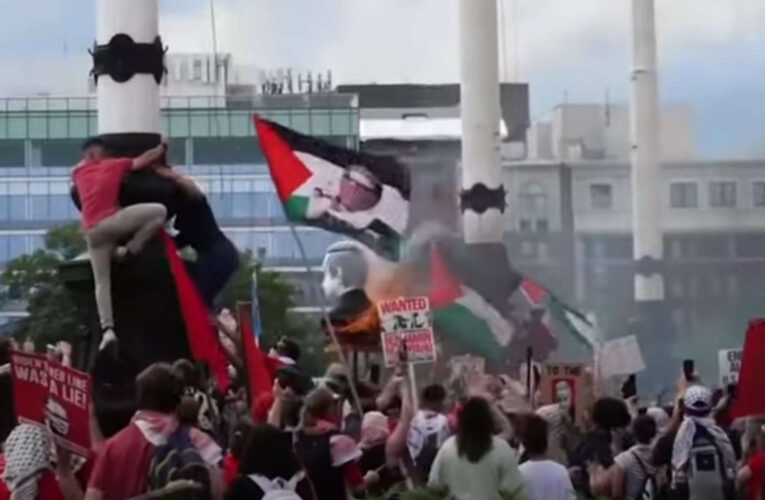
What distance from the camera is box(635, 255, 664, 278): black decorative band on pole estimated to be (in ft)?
185

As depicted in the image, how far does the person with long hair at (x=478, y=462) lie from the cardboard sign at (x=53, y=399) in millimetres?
3137

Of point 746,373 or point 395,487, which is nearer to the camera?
point 395,487

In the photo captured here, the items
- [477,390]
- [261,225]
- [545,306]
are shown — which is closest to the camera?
[477,390]

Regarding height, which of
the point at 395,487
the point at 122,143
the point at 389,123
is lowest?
the point at 395,487

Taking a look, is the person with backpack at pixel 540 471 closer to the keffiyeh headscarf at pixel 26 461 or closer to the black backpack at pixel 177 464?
the black backpack at pixel 177 464

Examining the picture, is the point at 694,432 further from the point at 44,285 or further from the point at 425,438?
the point at 44,285

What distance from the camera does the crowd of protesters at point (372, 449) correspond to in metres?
10.8

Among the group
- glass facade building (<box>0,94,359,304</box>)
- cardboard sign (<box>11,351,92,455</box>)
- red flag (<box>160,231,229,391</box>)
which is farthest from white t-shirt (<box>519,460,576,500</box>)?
glass facade building (<box>0,94,359,304</box>)

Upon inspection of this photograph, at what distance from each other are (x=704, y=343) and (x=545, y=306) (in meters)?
13.2

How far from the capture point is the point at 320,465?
13047 mm

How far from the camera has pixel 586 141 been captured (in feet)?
302

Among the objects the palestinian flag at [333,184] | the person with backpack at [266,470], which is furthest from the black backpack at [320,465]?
the palestinian flag at [333,184]

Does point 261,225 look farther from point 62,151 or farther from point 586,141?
point 586,141

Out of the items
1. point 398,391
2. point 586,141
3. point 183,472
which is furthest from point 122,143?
point 586,141
